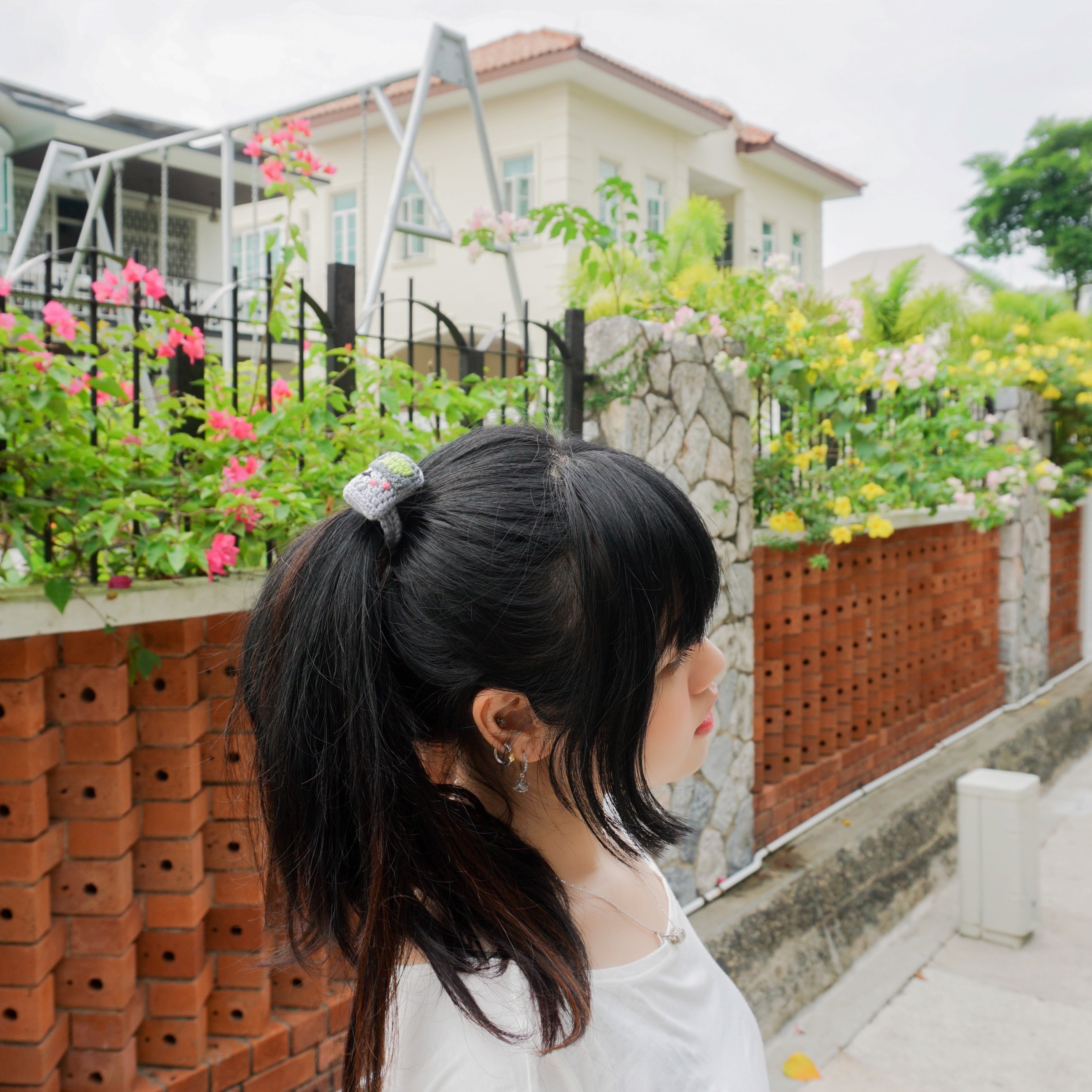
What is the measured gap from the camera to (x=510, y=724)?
0.87 meters

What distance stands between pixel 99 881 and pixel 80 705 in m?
0.35

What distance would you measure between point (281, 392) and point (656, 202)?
12220 millimetres

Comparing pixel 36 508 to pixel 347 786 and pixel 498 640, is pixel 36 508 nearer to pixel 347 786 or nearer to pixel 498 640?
pixel 347 786

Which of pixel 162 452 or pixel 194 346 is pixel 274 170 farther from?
pixel 162 452

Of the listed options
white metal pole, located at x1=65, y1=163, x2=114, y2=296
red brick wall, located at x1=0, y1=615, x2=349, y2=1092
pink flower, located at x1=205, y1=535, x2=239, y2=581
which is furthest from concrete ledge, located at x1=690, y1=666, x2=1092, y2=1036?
white metal pole, located at x1=65, y1=163, x2=114, y2=296

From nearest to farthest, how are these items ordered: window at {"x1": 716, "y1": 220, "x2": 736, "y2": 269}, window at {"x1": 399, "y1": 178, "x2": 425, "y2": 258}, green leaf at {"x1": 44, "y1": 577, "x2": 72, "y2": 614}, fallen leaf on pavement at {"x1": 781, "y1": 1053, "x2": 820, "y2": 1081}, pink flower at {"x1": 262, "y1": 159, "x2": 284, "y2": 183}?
green leaf at {"x1": 44, "y1": 577, "x2": 72, "y2": 614}, pink flower at {"x1": 262, "y1": 159, "x2": 284, "y2": 183}, fallen leaf on pavement at {"x1": 781, "y1": 1053, "x2": 820, "y2": 1081}, window at {"x1": 399, "y1": 178, "x2": 425, "y2": 258}, window at {"x1": 716, "y1": 220, "x2": 736, "y2": 269}

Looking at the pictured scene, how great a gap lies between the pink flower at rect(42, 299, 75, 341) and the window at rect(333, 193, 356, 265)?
11984 mm

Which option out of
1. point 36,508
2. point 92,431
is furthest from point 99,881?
point 92,431

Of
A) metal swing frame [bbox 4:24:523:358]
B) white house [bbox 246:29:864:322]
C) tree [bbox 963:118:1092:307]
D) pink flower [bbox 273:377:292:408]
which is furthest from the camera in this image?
tree [bbox 963:118:1092:307]

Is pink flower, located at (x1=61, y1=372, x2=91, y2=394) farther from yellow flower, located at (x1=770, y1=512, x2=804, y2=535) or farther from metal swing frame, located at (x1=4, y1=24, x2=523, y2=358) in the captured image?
yellow flower, located at (x1=770, y1=512, x2=804, y2=535)

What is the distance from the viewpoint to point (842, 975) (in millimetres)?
3324

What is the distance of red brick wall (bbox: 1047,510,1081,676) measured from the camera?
269 inches

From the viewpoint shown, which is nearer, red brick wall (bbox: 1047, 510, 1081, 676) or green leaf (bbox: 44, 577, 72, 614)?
green leaf (bbox: 44, 577, 72, 614)

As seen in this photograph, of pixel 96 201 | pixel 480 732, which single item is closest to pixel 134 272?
pixel 480 732
